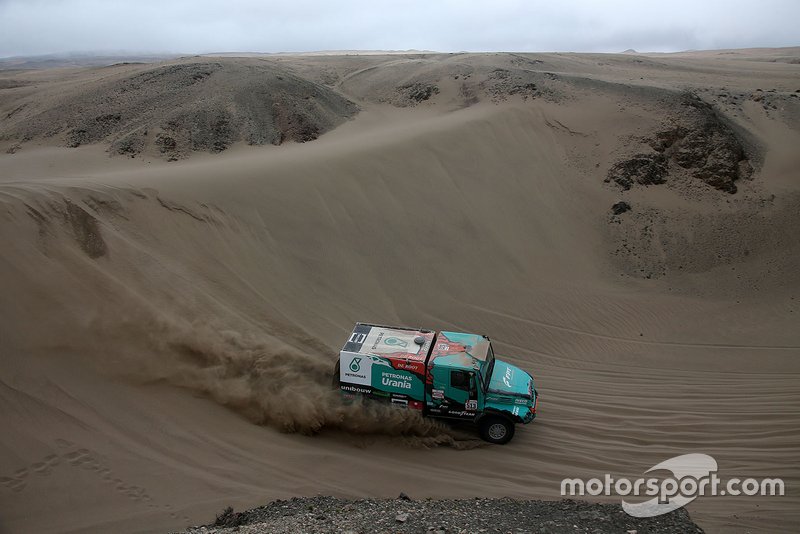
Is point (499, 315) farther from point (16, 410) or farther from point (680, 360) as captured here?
point (16, 410)

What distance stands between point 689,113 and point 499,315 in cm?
1274

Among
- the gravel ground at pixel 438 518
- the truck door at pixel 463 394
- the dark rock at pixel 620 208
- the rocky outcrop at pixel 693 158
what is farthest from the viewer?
the rocky outcrop at pixel 693 158

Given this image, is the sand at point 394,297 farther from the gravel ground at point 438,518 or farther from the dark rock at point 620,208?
the gravel ground at point 438,518

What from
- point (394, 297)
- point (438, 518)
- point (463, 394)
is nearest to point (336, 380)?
point (463, 394)

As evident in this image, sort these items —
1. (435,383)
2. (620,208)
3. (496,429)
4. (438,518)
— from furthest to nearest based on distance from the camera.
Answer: (620,208) → (496,429) → (435,383) → (438,518)

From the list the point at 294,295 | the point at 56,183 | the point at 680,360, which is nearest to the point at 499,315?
the point at 680,360

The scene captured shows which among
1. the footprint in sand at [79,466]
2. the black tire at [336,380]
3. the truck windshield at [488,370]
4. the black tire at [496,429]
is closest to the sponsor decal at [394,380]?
the black tire at [336,380]

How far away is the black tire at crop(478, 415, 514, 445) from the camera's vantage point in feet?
35.2

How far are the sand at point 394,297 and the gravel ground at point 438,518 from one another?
1.63ft

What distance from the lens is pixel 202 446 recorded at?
969 centimetres

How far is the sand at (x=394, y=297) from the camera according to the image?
947cm

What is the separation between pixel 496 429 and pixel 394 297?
5.74m

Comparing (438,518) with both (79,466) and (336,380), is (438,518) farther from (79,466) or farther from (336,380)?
(79,466)

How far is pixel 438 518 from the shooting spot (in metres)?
8.24
